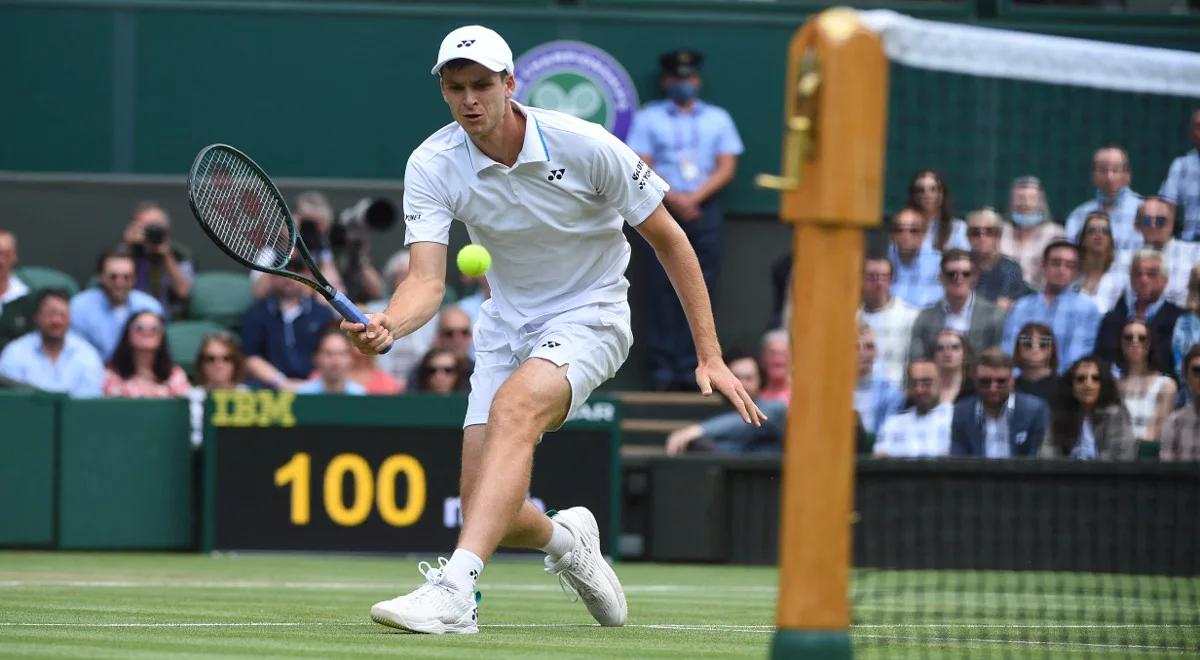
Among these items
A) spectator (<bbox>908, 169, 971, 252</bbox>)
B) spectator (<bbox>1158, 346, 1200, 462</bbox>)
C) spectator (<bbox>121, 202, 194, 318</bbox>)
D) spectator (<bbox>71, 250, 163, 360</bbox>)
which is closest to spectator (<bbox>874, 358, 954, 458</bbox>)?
spectator (<bbox>908, 169, 971, 252</bbox>)

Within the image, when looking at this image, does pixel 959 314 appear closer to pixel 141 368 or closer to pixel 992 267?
pixel 992 267

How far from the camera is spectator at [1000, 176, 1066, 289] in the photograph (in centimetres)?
943

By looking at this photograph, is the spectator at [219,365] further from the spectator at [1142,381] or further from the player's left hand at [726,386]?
the player's left hand at [726,386]

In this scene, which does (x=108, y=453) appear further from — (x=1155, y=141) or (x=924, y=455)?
(x=1155, y=141)

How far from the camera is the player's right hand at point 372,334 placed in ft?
18.7

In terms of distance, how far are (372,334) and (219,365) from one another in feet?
21.5

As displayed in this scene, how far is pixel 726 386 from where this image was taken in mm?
5789

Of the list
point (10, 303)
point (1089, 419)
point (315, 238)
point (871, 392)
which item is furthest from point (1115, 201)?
point (10, 303)

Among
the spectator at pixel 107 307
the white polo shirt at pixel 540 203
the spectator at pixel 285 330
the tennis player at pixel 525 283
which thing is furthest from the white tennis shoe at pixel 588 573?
the spectator at pixel 107 307

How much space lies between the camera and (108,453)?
38.3ft

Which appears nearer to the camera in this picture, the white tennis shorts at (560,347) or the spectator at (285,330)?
the white tennis shorts at (560,347)

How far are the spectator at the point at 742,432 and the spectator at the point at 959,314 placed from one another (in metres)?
2.16

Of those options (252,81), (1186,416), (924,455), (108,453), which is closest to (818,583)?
(1186,416)

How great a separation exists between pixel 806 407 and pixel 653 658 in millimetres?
1392
